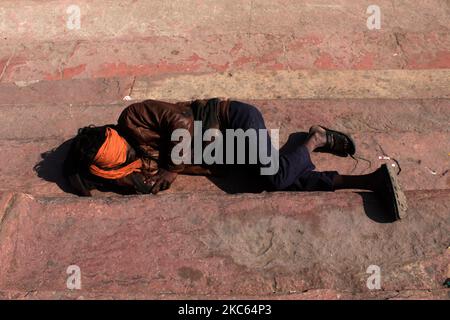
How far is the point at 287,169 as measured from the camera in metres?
3.21

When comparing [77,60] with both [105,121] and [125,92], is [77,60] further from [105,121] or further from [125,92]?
[105,121]

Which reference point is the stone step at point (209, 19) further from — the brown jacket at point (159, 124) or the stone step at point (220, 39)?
the brown jacket at point (159, 124)

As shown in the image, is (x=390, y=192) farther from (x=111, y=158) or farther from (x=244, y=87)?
(x=244, y=87)

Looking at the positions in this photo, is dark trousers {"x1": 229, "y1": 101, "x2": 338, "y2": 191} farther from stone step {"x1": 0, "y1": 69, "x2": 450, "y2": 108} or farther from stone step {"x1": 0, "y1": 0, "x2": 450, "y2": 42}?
stone step {"x1": 0, "y1": 0, "x2": 450, "y2": 42}

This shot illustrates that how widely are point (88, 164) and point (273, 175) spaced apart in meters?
1.35

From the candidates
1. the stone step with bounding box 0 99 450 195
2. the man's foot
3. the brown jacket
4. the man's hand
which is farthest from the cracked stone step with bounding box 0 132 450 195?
the man's foot

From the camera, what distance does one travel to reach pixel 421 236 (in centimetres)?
259

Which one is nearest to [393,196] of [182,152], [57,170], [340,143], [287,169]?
[287,169]

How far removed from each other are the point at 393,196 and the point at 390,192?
0.03 metres

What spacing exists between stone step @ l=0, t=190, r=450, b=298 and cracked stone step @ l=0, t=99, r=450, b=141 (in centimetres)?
121

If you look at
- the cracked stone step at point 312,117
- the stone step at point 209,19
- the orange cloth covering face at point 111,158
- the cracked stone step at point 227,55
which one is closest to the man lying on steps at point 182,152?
the orange cloth covering face at point 111,158

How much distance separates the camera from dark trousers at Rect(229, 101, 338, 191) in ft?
10.5

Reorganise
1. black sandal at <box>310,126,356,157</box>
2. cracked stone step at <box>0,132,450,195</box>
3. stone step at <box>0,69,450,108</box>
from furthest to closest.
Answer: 1. stone step at <box>0,69,450,108</box>
2. black sandal at <box>310,126,356,157</box>
3. cracked stone step at <box>0,132,450,195</box>
